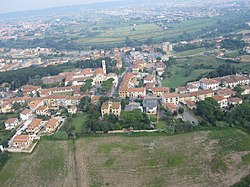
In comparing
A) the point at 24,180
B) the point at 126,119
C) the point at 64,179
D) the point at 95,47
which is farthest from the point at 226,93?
the point at 95,47

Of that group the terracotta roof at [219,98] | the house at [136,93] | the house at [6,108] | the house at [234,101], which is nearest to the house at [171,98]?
the house at [136,93]

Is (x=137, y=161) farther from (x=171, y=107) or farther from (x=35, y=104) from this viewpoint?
(x=35, y=104)

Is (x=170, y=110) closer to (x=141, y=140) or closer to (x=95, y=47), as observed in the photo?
(x=141, y=140)

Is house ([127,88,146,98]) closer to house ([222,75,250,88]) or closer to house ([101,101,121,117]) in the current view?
house ([101,101,121,117])

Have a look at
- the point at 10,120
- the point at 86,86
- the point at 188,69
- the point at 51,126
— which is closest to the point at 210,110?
the point at 51,126

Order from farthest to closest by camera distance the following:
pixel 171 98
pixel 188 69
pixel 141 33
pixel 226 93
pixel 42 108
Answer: pixel 141 33
pixel 188 69
pixel 42 108
pixel 171 98
pixel 226 93
